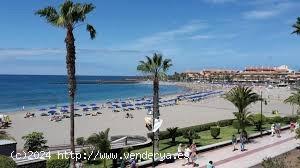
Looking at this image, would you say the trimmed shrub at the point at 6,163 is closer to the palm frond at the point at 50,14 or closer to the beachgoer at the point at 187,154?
the palm frond at the point at 50,14

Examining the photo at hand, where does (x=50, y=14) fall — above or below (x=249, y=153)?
above

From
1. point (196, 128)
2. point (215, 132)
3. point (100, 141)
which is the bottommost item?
point (196, 128)

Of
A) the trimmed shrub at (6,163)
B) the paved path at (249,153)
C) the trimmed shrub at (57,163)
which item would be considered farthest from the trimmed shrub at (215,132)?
the trimmed shrub at (6,163)

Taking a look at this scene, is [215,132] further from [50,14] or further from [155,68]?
[50,14]

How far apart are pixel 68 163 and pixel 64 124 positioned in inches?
1112

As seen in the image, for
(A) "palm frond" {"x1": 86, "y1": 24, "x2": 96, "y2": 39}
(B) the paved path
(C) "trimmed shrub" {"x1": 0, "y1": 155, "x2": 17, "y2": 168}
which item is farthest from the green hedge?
(C) "trimmed shrub" {"x1": 0, "y1": 155, "x2": 17, "y2": 168}

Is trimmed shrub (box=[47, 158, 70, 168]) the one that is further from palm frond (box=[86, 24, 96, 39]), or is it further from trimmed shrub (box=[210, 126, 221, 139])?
trimmed shrub (box=[210, 126, 221, 139])

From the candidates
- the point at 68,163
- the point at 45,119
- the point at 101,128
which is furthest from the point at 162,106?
the point at 68,163

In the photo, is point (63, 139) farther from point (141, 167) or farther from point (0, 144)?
point (0, 144)

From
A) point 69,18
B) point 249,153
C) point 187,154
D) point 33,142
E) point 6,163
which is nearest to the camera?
point 6,163

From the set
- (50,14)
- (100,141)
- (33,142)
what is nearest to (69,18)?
(50,14)

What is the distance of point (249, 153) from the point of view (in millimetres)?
25359

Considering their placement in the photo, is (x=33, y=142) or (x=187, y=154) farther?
(x=33, y=142)

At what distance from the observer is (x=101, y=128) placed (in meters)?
43.2
